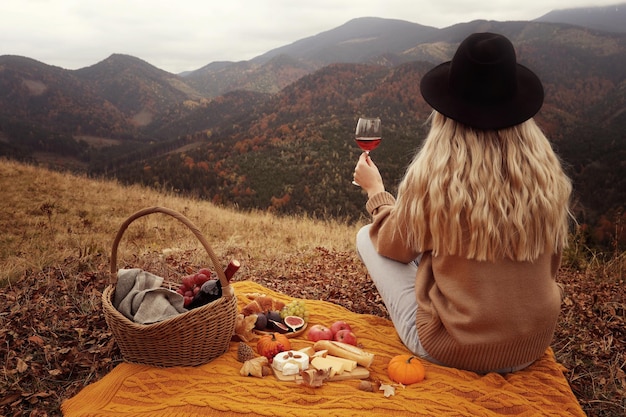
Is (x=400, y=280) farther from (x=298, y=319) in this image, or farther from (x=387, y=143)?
(x=387, y=143)

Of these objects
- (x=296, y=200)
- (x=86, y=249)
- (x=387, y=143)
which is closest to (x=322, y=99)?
(x=387, y=143)

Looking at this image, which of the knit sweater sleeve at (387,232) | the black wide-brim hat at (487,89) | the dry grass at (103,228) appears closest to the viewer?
the black wide-brim hat at (487,89)

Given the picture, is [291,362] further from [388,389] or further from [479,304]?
[479,304]

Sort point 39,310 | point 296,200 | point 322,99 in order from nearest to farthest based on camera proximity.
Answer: point 39,310 < point 296,200 < point 322,99

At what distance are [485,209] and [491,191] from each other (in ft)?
0.30

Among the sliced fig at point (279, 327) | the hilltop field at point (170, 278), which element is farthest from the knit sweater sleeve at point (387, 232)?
the hilltop field at point (170, 278)

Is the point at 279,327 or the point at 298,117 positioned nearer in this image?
the point at 279,327

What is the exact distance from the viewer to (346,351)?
A: 113 inches

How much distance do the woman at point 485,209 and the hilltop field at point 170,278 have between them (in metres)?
1.23

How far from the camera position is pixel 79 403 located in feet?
8.88

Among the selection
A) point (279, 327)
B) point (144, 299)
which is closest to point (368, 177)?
point (279, 327)

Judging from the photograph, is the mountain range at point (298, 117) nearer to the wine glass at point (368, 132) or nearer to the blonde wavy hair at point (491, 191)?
the wine glass at point (368, 132)

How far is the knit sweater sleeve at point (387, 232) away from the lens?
261cm

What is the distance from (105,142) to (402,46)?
87373mm
